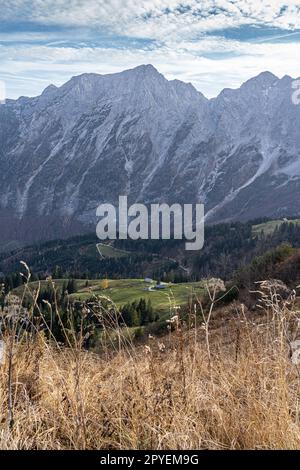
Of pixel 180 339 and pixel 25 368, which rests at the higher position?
pixel 180 339

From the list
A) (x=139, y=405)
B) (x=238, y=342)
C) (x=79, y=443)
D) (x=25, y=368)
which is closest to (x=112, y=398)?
(x=139, y=405)

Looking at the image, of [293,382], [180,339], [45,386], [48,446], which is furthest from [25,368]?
[293,382]

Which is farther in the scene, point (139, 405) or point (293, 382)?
point (293, 382)

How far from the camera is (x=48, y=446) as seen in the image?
449 centimetres

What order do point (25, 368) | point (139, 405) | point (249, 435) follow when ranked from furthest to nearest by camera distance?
point (25, 368), point (139, 405), point (249, 435)

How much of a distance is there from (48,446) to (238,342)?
296 cm

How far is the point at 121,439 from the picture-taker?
15.0 ft

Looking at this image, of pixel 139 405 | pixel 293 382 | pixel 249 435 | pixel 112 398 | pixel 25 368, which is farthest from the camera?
pixel 25 368

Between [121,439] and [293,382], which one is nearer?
[121,439]

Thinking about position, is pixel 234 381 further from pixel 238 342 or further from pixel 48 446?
pixel 48 446
